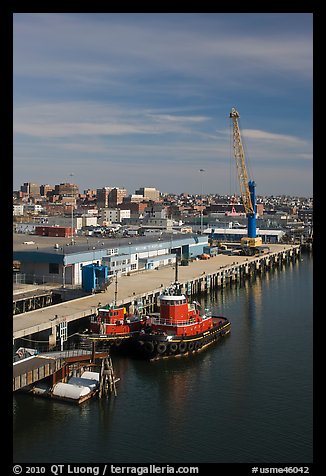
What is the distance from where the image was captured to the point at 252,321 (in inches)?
645

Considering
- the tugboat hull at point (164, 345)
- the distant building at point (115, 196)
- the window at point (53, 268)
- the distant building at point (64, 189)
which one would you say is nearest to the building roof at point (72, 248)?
the window at point (53, 268)

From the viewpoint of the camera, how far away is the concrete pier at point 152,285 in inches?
501

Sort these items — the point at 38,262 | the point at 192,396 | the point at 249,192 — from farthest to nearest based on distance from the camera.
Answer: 1. the point at 249,192
2. the point at 38,262
3. the point at 192,396

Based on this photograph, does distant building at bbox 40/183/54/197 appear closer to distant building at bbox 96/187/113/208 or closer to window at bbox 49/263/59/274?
distant building at bbox 96/187/113/208

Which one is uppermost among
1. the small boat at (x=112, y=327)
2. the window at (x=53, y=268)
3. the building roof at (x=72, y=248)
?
the building roof at (x=72, y=248)

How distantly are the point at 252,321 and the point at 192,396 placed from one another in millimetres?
6673

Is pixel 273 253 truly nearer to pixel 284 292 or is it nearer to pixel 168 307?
pixel 284 292

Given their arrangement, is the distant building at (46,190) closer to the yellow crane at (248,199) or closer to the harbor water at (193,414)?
the yellow crane at (248,199)

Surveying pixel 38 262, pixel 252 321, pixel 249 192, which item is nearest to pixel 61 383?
pixel 252 321

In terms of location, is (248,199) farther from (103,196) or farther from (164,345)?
(103,196)

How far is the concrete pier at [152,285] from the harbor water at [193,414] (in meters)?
2.10

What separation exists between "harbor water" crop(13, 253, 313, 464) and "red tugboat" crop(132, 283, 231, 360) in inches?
11.1
